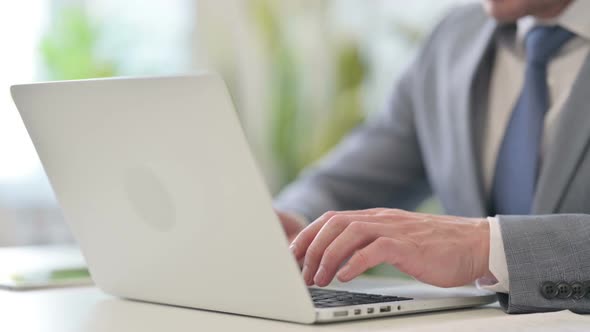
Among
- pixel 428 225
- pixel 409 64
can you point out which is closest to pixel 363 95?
pixel 409 64

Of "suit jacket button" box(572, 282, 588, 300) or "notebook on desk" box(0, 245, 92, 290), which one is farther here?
"notebook on desk" box(0, 245, 92, 290)

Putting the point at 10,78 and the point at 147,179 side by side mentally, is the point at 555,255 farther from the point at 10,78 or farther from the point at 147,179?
the point at 10,78

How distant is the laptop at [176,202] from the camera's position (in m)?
0.83

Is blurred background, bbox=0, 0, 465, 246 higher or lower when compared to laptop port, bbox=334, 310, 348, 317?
higher

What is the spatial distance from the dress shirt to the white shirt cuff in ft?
1.70

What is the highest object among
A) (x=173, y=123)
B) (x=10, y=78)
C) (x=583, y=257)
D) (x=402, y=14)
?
(x=10, y=78)

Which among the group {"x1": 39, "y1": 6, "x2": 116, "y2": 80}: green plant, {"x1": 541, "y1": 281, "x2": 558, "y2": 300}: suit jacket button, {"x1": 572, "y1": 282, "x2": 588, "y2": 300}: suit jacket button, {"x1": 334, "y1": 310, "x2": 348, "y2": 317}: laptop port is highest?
{"x1": 39, "y1": 6, "x2": 116, "y2": 80}: green plant

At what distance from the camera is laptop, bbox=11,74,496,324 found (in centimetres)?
83

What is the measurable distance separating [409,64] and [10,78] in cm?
201

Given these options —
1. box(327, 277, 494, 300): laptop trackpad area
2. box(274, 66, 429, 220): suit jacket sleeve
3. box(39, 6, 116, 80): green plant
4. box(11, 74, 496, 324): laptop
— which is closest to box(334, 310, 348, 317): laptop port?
box(11, 74, 496, 324): laptop

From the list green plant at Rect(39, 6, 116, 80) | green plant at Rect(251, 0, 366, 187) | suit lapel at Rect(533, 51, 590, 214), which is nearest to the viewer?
suit lapel at Rect(533, 51, 590, 214)

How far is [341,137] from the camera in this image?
3260 millimetres

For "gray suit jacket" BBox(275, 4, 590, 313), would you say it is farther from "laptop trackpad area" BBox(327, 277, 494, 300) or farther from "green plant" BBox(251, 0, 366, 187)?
"green plant" BBox(251, 0, 366, 187)

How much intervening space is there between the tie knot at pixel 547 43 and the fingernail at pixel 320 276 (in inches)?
31.3
